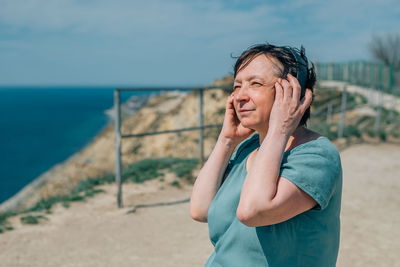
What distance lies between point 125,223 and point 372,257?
2.87m

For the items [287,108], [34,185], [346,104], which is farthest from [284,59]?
[346,104]

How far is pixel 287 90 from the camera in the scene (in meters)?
1.34

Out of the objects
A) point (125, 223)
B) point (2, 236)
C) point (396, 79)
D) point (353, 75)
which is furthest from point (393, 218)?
point (353, 75)

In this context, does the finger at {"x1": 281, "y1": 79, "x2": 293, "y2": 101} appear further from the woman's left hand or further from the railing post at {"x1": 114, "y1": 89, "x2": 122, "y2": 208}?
the railing post at {"x1": 114, "y1": 89, "x2": 122, "y2": 208}

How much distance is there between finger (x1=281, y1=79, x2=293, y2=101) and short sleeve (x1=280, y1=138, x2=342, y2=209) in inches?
6.7

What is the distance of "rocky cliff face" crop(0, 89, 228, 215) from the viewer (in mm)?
12375

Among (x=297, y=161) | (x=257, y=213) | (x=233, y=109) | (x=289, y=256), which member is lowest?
(x=289, y=256)

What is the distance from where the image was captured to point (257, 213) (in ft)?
4.11

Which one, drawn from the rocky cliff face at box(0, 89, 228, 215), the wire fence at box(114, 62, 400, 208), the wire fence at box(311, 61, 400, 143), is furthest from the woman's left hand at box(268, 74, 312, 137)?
the rocky cliff face at box(0, 89, 228, 215)

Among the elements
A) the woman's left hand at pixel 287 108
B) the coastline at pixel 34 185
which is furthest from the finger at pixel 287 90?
the coastline at pixel 34 185

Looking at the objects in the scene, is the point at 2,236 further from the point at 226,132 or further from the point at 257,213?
the point at 257,213

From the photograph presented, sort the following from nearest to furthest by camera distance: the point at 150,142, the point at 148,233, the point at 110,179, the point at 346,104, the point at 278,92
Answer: the point at 278,92, the point at 148,233, the point at 110,179, the point at 346,104, the point at 150,142

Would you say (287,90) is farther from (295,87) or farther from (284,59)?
(284,59)

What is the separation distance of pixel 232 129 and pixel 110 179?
5.60 m
